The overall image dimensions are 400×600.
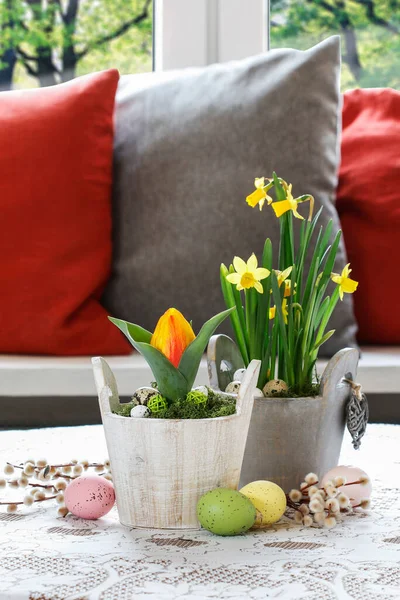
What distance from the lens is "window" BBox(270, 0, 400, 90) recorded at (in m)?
2.17

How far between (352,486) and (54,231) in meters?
1.09

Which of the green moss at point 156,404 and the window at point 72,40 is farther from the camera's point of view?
the window at point 72,40

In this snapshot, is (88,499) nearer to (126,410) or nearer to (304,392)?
(126,410)

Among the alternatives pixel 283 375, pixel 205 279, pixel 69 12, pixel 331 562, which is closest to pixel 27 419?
pixel 205 279

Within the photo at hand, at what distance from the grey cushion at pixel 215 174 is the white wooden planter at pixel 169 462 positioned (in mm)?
985

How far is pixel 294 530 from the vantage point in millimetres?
590

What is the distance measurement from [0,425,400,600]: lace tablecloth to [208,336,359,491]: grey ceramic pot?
62 mm

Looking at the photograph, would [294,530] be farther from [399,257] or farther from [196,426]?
[399,257]

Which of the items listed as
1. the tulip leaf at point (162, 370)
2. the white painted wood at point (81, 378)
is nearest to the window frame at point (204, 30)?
the white painted wood at point (81, 378)

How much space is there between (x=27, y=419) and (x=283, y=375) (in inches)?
32.6

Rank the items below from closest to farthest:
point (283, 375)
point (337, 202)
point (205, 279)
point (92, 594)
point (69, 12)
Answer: point (92, 594) < point (283, 375) < point (205, 279) < point (337, 202) < point (69, 12)

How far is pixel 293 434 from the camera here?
66 cm

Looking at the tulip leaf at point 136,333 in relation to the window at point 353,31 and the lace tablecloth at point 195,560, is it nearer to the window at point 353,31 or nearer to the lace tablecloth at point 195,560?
the lace tablecloth at point 195,560

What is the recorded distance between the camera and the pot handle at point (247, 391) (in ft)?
1.98
